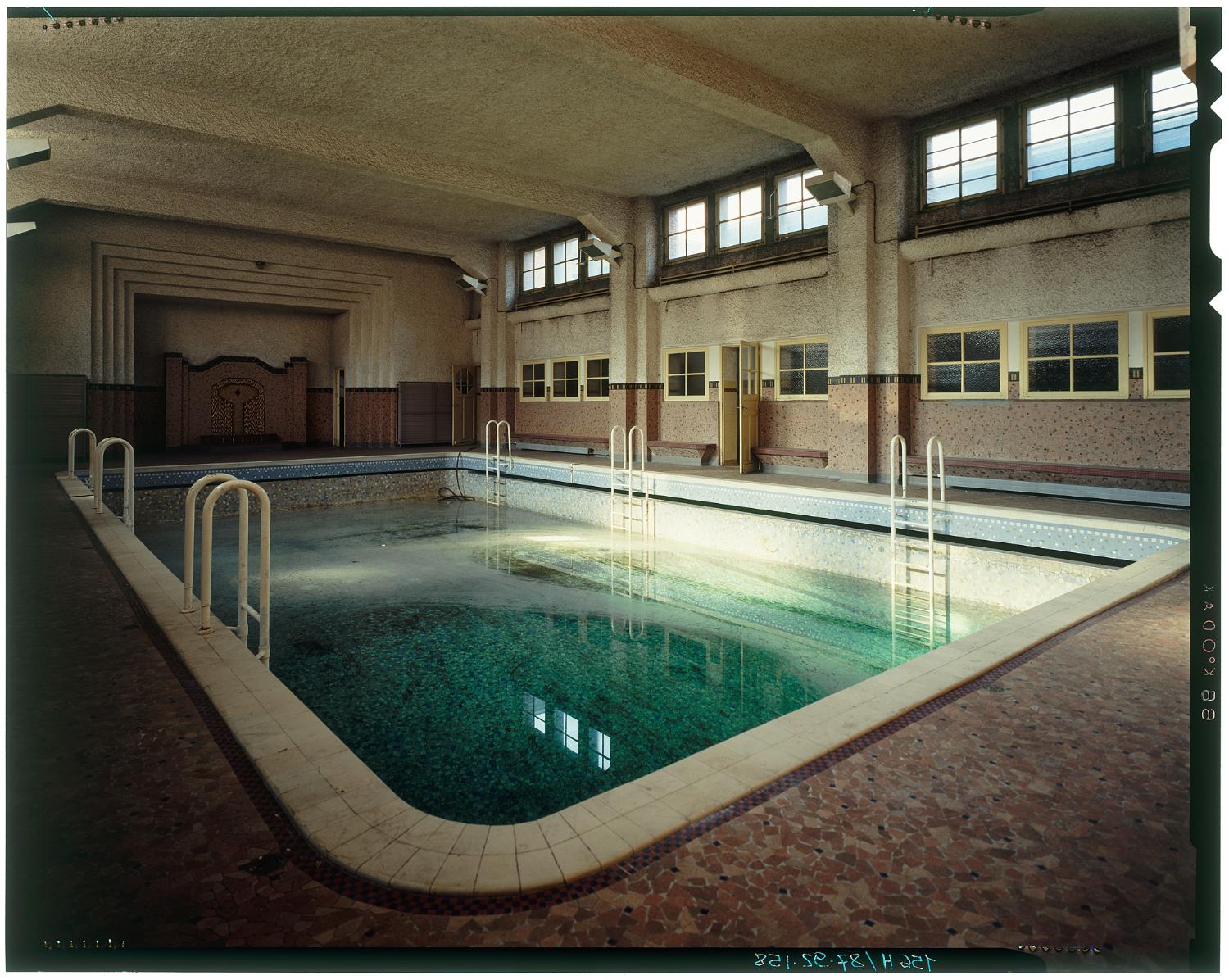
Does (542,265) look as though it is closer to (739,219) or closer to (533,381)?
Answer: (533,381)

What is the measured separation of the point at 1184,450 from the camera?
6.34 m

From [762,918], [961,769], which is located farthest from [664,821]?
[961,769]

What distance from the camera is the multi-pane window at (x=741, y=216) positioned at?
31.2ft

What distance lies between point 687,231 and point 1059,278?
201 inches

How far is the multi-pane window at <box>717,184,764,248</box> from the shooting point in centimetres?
951

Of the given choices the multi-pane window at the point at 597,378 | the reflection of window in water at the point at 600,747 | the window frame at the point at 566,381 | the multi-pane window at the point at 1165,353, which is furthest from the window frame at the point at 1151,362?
the window frame at the point at 566,381

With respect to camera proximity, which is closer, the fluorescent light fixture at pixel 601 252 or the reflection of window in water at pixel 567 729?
the reflection of window in water at pixel 567 729

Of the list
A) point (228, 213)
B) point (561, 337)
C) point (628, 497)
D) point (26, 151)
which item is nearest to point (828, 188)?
point (628, 497)

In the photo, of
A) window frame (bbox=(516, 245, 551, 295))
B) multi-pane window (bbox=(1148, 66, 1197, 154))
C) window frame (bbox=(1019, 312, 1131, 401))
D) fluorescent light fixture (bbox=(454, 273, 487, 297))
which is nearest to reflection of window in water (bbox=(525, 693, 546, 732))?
window frame (bbox=(1019, 312, 1131, 401))

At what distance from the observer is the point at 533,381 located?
13812mm

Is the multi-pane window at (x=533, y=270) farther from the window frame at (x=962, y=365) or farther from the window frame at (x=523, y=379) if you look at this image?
the window frame at (x=962, y=365)

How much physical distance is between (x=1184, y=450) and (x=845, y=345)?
3.26 meters

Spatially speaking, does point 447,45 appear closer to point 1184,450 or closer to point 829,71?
point 829,71

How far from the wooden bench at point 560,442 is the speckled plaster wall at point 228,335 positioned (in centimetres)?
420
